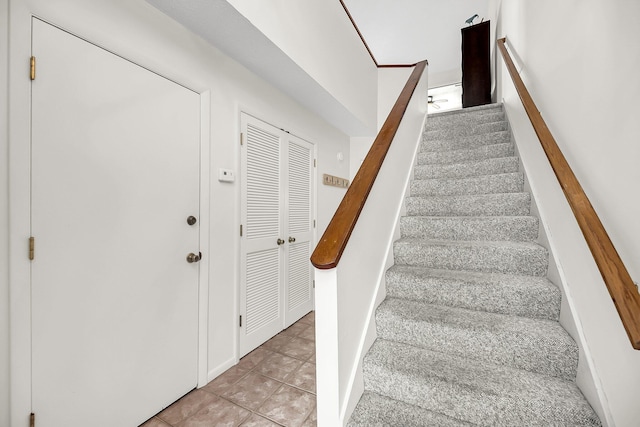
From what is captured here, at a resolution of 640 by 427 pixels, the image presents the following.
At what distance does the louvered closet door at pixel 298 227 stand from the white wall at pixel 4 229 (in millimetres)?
1784

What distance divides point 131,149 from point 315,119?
6.62 ft

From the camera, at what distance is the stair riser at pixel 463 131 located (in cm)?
261

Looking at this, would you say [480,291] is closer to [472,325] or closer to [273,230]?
[472,325]

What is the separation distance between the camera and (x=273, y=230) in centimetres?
239

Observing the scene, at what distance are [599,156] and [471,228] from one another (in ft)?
2.70

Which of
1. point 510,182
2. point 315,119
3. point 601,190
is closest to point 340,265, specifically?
point 601,190

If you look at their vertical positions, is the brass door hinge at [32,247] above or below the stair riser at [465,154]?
below

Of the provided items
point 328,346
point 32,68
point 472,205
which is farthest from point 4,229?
point 472,205

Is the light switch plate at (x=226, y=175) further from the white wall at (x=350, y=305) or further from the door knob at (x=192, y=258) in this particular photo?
the white wall at (x=350, y=305)

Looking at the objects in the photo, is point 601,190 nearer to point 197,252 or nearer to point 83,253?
point 197,252

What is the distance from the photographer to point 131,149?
1.36 m

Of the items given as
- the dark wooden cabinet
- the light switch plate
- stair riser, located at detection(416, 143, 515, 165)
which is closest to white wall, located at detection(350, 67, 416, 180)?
the dark wooden cabinet

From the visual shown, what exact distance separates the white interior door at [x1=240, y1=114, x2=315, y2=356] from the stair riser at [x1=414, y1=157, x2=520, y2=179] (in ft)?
3.94

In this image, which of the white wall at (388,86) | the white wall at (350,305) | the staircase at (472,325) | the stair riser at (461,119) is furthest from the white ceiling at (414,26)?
the white wall at (350,305)
